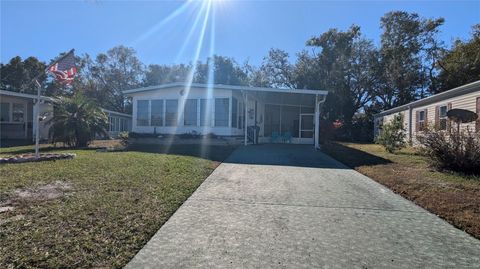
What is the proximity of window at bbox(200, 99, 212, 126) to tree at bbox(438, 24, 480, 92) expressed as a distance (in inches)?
903

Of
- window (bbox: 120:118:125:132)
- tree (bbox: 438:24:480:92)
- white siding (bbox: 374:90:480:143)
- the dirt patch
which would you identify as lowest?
the dirt patch

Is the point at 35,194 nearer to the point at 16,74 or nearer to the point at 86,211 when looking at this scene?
the point at 86,211

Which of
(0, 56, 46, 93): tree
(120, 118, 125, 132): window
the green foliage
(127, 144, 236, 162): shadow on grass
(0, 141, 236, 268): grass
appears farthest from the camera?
(0, 56, 46, 93): tree

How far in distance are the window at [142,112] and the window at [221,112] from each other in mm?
4180

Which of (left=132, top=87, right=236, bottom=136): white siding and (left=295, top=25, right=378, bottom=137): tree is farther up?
(left=295, top=25, right=378, bottom=137): tree

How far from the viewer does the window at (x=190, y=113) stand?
60.6ft

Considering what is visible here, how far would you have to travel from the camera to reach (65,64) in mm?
10797

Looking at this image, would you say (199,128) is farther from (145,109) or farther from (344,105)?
(344,105)

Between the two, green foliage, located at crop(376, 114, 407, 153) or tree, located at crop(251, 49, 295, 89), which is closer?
green foliage, located at crop(376, 114, 407, 153)

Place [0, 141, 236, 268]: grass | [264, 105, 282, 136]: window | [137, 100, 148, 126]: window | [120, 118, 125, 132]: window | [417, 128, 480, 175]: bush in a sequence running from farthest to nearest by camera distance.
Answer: [120, 118, 125, 132]: window, [264, 105, 282, 136]: window, [137, 100, 148, 126]: window, [417, 128, 480, 175]: bush, [0, 141, 236, 268]: grass

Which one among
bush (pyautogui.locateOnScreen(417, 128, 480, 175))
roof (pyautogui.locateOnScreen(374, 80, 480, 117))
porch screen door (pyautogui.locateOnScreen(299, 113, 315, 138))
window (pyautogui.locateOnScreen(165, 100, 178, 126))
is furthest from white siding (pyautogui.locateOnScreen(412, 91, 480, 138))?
window (pyautogui.locateOnScreen(165, 100, 178, 126))

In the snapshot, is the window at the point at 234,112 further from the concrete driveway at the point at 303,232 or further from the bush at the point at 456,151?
the concrete driveway at the point at 303,232

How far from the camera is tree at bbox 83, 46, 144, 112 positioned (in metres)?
44.9

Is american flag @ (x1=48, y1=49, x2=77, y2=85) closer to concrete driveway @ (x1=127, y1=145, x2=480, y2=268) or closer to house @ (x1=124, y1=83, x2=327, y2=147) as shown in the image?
concrete driveway @ (x1=127, y1=145, x2=480, y2=268)
